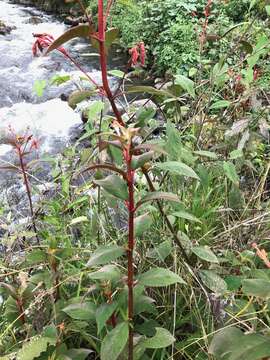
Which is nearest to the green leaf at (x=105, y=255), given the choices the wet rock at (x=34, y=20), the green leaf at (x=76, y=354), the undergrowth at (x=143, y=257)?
the undergrowth at (x=143, y=257)

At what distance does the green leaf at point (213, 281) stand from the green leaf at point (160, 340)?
0.22m

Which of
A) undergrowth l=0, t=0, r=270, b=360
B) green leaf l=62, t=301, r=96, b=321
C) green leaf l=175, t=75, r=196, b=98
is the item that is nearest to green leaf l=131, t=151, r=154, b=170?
undergrowth l=0, t=0, r=270, b=360

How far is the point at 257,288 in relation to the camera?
0.84m

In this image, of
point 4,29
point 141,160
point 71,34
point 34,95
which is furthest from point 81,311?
point 4,29

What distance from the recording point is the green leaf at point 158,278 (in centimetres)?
99

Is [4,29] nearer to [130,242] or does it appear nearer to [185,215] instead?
[185,215]

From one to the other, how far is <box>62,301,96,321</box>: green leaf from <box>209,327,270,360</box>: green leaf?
1.14ft

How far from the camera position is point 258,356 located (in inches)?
32.8

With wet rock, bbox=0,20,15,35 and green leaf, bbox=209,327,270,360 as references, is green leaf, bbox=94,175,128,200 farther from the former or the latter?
wet rock, bbox=0,20,15,35

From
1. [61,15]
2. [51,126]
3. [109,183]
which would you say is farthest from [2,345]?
[61,15]

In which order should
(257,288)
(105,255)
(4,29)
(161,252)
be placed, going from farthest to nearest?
1. (4,29)
2. (161,252)
3. (105,255)
4. (257,288)

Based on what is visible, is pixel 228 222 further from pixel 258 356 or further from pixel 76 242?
pixel 258 356

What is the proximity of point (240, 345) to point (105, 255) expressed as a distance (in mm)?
320

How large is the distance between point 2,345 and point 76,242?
0.58 meters
